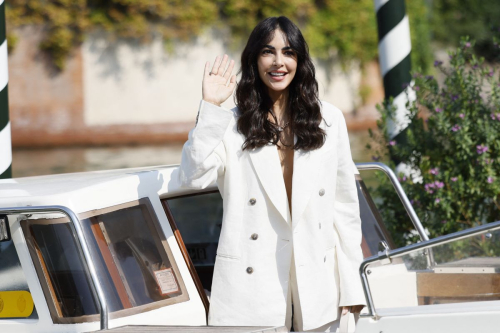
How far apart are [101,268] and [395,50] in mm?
Result: 3292

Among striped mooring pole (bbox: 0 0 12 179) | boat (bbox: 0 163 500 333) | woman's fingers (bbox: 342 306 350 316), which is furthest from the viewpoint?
striped mooring pole (bbox: 0 0 12 179)

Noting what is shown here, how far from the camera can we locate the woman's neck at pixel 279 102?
2.95m

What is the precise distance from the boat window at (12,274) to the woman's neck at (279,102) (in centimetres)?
109

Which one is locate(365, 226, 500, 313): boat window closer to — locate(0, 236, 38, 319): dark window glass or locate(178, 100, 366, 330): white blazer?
locate(178, 100, 366, 330): white blazer

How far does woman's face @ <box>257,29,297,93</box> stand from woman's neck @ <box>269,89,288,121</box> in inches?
3.0

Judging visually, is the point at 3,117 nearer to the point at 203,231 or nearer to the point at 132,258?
the point at 203,231

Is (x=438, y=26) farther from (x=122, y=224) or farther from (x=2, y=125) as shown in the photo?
(x=122, y=224)

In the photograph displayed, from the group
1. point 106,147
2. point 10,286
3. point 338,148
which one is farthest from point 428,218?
point 106,147

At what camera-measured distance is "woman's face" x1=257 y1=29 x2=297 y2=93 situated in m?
2.84

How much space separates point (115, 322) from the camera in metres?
2.71

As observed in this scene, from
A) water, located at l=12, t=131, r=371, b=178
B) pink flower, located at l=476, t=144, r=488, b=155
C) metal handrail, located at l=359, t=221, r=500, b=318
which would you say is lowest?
metal handrail, located at l=359, t=221, r=500, b=318

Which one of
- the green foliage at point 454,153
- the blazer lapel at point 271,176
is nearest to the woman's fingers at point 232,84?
the blazer lapel at point 271,176

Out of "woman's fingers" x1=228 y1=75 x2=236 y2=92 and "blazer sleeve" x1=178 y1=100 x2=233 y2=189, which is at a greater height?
"woman's fingers" x1=228 y1=75 x2=236 y2=92

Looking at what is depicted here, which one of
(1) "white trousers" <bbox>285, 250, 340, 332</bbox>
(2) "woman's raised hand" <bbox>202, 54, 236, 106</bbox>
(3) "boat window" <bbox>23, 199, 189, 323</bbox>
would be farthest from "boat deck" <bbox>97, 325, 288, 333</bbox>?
(2) "woman's raised hand" <bbox>202, 54, 236, 106</bbox>
